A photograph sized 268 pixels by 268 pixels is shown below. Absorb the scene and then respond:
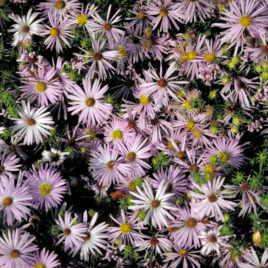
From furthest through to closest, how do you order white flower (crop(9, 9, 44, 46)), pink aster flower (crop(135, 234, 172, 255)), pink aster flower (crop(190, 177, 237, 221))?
white flower (crop(9, 9, 44, 46)), pink aster flower (crop(135, 234, 172, 255)), pink aster flower (crop(190, 177, 237, 221))

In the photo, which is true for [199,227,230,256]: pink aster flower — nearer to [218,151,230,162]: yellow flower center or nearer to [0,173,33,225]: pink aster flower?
[218,151,230,162]: yellow flower center

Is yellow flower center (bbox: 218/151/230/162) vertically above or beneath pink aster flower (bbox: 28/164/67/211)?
above

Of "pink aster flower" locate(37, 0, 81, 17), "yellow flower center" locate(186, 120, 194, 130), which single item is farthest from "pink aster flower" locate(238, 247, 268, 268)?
"pink aster flower" locate(37, 0, 81, 17)

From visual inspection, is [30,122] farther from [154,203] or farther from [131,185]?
[154,203]

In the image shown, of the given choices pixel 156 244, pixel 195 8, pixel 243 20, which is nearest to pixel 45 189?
pixel 156 244

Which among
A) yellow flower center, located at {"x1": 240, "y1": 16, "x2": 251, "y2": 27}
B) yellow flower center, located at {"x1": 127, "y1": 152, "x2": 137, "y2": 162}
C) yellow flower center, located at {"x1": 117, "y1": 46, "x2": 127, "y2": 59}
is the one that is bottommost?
yellow flower center, located at {"x1": 127, "y1": 152, "x2": 137, "y2": 162}

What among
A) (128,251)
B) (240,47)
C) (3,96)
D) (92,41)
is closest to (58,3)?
(92,41)

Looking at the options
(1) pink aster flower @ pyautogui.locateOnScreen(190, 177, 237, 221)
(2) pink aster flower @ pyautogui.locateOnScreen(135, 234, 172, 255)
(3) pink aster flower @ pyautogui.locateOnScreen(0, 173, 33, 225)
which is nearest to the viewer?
(1) pink aster flower @ pyautogui.locateOnScreen(190, 177, 237, 221)
